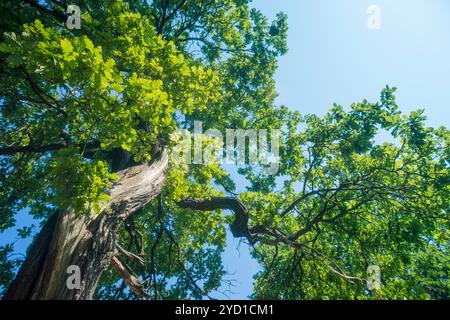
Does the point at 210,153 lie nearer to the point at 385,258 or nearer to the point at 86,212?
the point at 86,212

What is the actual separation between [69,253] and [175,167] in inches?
111

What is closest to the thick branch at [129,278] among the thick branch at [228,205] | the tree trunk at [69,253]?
the tree trunk at [69,253]

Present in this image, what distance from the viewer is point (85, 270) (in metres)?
3.15

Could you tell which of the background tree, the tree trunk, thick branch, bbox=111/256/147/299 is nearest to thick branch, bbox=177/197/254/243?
the background tree

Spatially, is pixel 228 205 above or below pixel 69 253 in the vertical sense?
above

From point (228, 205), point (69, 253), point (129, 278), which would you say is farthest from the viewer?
point (228, 205)

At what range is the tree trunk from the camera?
9.37ft

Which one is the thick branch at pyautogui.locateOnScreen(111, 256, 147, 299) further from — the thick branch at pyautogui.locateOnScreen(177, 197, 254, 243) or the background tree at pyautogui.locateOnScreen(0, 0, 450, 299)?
the thick branch at pyautogui.locateOnScreen(177, 197, 254, 243)

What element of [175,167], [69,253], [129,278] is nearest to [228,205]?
[175,167]

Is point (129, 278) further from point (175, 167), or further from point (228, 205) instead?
point (228, 205)

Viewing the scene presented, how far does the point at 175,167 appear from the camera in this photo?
5641 millimetres

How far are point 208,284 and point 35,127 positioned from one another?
7252 mm
